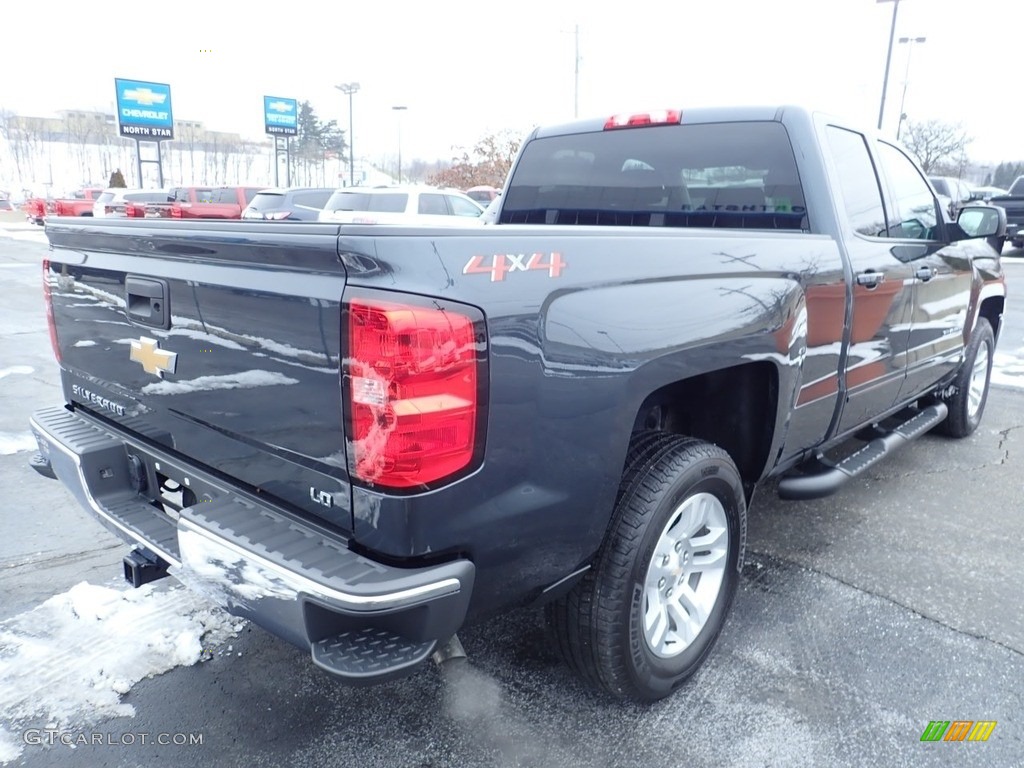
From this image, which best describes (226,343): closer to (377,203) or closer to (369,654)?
(369,654)

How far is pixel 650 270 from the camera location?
216 centimetres

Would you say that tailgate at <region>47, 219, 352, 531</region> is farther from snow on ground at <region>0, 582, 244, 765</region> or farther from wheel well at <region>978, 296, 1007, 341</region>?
wheel well at <region>978, 296, 1007, 341</region>

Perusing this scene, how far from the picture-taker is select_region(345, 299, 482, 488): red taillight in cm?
165

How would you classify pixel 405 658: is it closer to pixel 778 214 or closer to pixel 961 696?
pixel 961 696

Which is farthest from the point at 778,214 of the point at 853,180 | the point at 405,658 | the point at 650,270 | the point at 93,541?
the point at 93,541

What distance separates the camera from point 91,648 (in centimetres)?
271

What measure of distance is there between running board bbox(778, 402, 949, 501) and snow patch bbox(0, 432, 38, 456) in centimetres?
435

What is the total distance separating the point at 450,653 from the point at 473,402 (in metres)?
1.22

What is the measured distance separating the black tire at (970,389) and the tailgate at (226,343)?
15.0 feet

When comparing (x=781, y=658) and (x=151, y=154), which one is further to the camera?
(x=151, y=154)

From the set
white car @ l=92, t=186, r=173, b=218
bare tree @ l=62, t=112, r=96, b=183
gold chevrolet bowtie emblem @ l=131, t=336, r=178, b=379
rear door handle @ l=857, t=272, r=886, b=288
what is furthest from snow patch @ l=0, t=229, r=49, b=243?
bare tree @ l=62, t=112, r=96, b=183

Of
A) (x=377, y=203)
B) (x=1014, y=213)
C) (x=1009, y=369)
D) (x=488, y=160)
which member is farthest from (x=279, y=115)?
(x=1009, y=369)

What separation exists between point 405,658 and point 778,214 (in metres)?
2.48

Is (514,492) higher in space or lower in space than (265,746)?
higher
